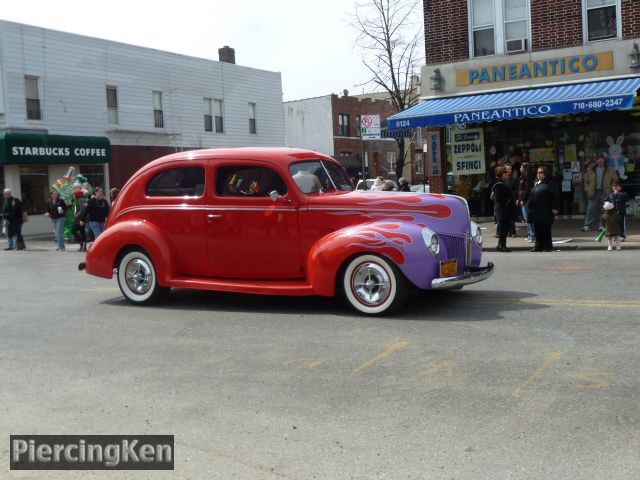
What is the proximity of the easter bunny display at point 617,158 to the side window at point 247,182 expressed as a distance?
13055 millimetres

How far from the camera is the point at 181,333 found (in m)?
8.18

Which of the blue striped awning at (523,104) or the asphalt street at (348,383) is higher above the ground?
the blue striped awning at (523,104)

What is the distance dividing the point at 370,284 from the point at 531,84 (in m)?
13.2

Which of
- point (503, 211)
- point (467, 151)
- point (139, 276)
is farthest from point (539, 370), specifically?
point (467, 151)

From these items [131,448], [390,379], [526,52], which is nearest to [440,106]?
[526,52]

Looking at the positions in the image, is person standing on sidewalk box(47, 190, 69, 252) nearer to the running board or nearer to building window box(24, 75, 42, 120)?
building window box(24, 75, 42, 120)

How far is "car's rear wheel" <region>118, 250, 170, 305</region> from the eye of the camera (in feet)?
32.4

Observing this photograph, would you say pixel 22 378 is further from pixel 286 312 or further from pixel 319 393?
pixel 286 312

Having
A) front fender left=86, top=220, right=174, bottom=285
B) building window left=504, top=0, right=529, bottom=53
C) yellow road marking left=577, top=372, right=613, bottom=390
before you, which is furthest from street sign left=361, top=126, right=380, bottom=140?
yellow road marking left=577, top=372, right=613, bottom=390

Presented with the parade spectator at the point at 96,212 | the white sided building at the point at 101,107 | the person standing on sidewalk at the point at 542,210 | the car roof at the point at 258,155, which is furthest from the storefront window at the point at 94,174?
the car roof at the point at 258,155

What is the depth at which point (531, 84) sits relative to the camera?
64.8 feet

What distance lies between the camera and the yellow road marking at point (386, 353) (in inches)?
251

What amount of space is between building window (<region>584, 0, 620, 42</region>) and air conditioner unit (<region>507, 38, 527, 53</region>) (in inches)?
63.8

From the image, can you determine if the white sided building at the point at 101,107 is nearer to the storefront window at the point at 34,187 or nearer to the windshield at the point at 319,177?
the storefront window at the point at 34,187
